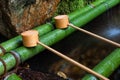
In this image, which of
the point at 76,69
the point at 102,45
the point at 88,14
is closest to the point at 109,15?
the point at 88,14

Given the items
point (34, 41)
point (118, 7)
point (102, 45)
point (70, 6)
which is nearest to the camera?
point (34, 41)

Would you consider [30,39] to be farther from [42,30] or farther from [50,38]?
[42,30]

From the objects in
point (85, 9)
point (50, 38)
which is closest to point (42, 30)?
point (50, 38)

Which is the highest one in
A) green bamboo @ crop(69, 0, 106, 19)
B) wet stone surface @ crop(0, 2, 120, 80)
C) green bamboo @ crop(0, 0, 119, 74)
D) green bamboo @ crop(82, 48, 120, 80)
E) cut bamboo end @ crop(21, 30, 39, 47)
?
cut bamboo end @ crop(21, 30, 39, 47)

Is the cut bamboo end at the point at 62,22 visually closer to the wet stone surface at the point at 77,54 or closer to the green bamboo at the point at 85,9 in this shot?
the wet stone surface at the point at 77,54

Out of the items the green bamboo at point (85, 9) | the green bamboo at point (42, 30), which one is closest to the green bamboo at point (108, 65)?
the green bamboo at point (42, 30)

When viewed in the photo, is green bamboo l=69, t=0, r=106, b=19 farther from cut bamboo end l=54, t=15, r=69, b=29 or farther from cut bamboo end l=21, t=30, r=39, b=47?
cut bamboo end l=21, t=30, r=39, b=47

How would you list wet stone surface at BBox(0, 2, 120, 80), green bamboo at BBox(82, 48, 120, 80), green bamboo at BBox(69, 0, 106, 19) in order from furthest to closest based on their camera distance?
green bamboo at BBox(69, 0, 106, 19), wet stone surface at BBox(0, 2, 120, 80), green bamboo at BBox(82, 48, 120, 80)

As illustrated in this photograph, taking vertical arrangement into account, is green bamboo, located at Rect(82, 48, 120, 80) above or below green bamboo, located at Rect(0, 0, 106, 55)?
below

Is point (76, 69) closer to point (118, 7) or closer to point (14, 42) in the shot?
point (14, 42)

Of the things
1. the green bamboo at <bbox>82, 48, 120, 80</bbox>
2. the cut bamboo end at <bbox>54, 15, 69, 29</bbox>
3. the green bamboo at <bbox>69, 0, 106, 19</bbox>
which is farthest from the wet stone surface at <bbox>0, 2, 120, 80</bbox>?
the cut bamboo end at <bbox>54, 15, 69, 29</bbox>

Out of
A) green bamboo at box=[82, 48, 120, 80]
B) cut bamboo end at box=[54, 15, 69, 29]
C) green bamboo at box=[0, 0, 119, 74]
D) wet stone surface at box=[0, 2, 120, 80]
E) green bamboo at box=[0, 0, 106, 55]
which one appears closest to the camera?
green bamboo at box=[82, 48, 120, 80]
